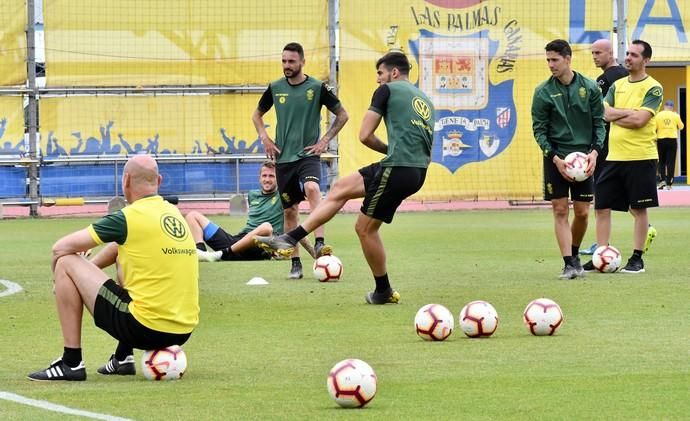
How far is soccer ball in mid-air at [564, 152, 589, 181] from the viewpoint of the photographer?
541 inches

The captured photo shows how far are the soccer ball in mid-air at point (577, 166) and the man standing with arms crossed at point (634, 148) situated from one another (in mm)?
1277

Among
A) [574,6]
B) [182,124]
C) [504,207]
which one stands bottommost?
[504,207]

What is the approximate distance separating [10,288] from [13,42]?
1388 cm

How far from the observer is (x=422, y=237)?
2091 centimetres

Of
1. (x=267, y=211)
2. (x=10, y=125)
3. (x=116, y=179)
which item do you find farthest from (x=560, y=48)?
(x=10, y=125)

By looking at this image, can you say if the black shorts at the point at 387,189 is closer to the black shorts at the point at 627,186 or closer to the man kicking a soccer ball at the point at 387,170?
the man kicking a soccer ball at the point at 387,170

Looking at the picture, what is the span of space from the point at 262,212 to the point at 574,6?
13.4m

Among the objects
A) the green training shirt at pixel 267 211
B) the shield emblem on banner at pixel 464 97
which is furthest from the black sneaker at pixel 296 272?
the shield emblem on banner at pixel 464 97

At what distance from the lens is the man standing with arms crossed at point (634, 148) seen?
14.8 meters

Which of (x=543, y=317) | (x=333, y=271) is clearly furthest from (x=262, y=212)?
(x=543, y=317)

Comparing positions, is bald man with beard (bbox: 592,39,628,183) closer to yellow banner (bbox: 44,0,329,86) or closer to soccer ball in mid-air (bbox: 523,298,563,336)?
soccer ball in mid-air (bbox: 523,298,563,336)

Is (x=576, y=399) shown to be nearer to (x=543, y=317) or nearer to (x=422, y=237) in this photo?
(x=543, y=317)

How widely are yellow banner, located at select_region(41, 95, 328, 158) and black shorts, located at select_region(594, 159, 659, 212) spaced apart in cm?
1263

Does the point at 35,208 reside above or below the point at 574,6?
below
